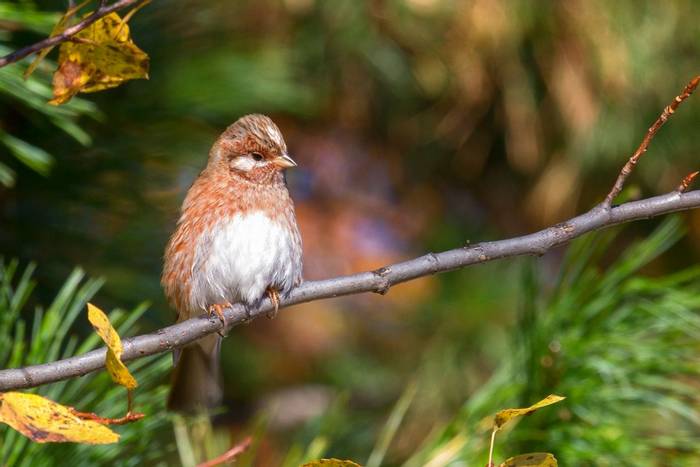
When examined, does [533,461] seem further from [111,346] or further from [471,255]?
[111,346]

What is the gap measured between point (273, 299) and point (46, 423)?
861mm

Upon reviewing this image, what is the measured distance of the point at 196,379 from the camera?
2074 millimetres

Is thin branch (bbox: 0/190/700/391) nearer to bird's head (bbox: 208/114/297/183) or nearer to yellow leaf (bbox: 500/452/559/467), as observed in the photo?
yellow leaf (bbox: 500/452/559/467)

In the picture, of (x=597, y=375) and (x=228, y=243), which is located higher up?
(x=228, y=243)

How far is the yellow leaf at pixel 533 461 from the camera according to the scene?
110 centimetres

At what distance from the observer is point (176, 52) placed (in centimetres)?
242

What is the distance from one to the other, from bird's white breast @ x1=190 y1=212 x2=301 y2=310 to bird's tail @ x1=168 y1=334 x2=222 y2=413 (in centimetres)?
14

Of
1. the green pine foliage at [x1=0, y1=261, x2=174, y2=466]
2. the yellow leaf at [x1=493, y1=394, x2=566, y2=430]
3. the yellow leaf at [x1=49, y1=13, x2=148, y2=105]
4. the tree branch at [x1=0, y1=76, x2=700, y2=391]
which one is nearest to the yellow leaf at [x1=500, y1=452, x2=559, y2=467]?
the yellow leaf at [x1=493, y1=394, x2=566, y2=430]

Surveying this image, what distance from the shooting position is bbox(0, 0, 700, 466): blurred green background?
1853 millimetres

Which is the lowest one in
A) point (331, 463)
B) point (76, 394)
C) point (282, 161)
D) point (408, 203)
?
point (331, 463)

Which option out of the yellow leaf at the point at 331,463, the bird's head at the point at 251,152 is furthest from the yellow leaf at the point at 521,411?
the bird's head at the point at 251,152

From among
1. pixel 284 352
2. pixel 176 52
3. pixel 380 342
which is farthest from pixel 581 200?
pixel 176 52

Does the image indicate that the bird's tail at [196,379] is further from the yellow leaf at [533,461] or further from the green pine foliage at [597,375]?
the yellow leaf at [533,461]

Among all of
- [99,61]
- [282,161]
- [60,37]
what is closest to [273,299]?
[282,161]
